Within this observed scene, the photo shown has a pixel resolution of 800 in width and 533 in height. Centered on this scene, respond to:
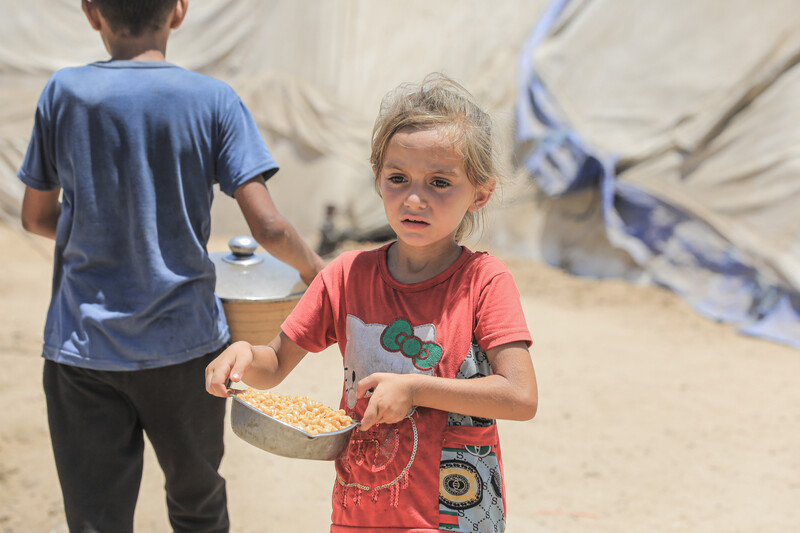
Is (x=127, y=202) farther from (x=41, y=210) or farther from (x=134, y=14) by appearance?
(x=134, y=14)

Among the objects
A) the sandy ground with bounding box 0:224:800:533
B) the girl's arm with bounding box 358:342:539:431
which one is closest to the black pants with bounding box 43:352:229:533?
the girl's arm with bounding box 358:342:539:431

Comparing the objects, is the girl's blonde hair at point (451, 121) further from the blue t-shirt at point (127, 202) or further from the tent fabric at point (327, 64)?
the tent fabric at point (327, 64)

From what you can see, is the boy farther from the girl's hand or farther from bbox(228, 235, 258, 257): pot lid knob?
the girl's hand

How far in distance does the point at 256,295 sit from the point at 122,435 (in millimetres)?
469

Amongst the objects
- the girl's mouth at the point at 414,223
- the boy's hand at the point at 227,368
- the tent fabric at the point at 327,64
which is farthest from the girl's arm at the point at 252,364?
the tent fabric at the point at 327,64

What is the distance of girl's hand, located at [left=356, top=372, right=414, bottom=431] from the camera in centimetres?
129

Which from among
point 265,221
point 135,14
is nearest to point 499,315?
point 265,221

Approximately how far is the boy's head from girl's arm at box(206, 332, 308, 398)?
859 millimetres

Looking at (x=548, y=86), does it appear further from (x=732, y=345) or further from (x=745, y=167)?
(x=732, y=345)

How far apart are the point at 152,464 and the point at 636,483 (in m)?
2.14

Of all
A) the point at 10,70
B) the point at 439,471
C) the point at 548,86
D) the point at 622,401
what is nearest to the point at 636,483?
the point at 622,401

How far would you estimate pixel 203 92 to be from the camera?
187cm

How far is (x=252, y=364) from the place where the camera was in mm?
1488

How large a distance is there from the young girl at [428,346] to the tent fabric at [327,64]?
6.78 metres
